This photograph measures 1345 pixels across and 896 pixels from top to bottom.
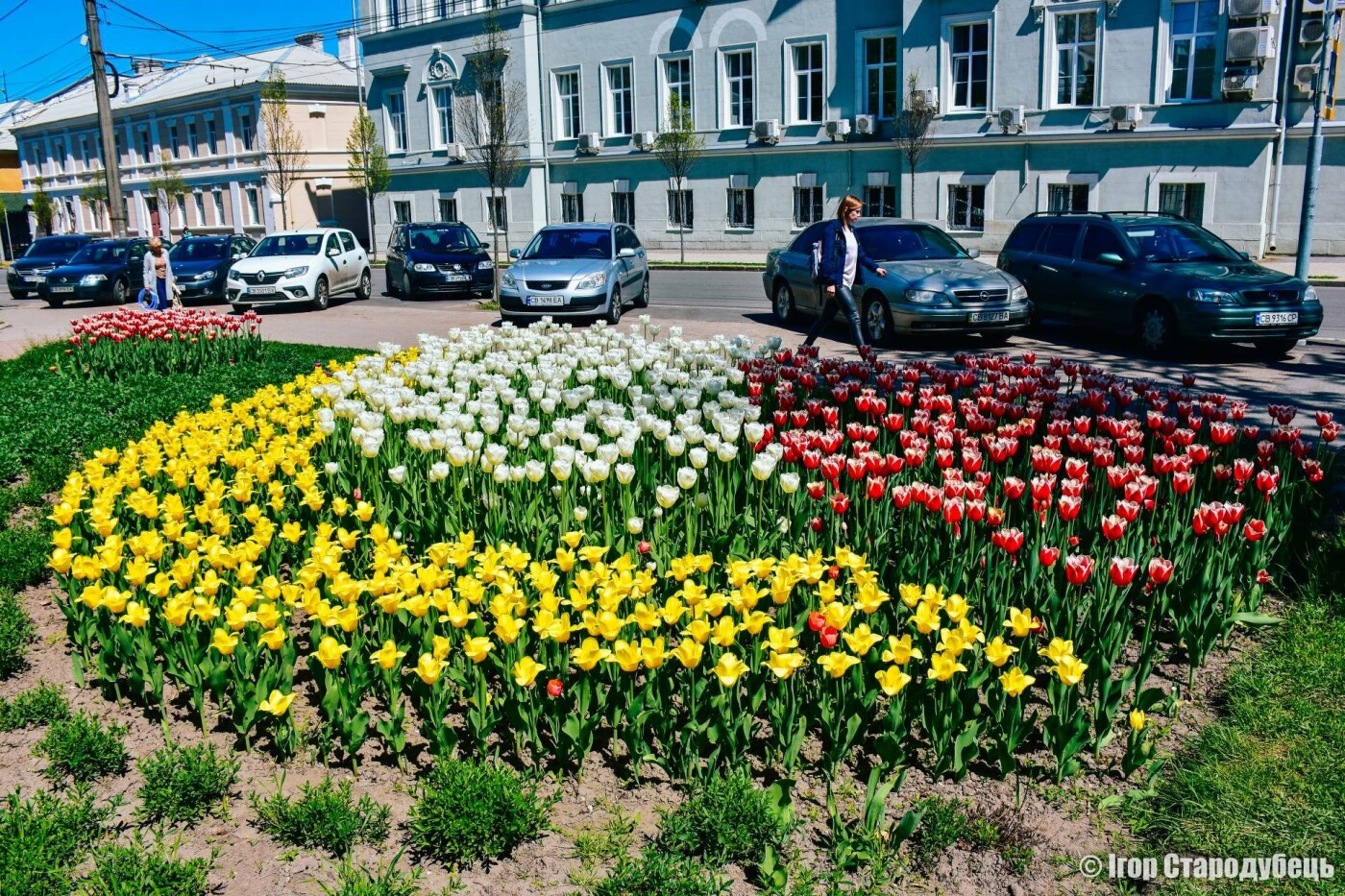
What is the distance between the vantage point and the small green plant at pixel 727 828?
3447mm

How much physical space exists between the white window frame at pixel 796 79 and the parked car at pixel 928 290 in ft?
64.7

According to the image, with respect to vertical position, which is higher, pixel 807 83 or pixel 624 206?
pixel 807 83

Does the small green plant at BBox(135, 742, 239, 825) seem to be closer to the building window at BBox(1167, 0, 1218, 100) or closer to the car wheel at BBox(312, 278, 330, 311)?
the car wheel at BBox(312, 278, 330, 311)

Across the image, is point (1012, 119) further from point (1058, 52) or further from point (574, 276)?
point (574, 276)

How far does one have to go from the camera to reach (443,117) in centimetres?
4425

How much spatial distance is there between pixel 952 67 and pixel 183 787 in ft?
102

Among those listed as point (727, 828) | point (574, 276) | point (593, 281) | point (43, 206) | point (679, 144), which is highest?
point (679, 144)

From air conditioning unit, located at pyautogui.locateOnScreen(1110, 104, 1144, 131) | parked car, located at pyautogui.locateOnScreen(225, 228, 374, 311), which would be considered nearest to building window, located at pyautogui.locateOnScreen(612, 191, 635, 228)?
parked car, located at pyautogui.locateOnScreen(225, 228, 374, 311)

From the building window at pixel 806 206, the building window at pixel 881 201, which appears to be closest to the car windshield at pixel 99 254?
the building window at pixel 806 206

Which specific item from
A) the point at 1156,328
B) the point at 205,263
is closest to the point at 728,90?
the point at 205,263

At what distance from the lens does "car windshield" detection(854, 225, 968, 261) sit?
1460 cm

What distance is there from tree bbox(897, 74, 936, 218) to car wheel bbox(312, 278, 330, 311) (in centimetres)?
1661

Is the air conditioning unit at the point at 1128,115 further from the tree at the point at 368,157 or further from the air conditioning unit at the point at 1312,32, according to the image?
the tree at the point at 368,157

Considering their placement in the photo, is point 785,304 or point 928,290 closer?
point 928,290
